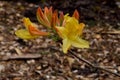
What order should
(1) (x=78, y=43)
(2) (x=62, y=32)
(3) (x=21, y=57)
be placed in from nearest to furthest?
(2) (x=62, y=32), (1) (x=78, y=43), (3) (x=21, y=57)

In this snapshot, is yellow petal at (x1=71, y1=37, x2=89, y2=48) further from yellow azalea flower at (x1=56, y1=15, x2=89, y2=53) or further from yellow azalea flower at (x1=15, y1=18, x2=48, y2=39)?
yellow azalea flower at (x1=15, y1=18, x2=48, y2=39)

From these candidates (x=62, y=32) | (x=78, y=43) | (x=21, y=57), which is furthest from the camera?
(x=21, y=57)

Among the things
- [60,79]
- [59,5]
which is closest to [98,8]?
[59,5]

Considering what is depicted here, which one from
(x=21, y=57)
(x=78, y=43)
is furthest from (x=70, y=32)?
(x=21, y=57)

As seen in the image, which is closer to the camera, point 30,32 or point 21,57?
point 30,32

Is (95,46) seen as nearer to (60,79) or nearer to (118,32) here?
(118,32)

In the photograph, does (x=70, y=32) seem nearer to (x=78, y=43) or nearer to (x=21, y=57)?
(x=78, y=43)

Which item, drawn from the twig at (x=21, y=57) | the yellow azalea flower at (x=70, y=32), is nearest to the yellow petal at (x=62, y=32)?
the yellow azalea flower at (x=70, y=32)

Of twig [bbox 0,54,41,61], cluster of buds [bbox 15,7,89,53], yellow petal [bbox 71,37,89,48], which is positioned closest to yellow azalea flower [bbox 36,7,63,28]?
cluster of buds [bbox 15,7,89,53]
